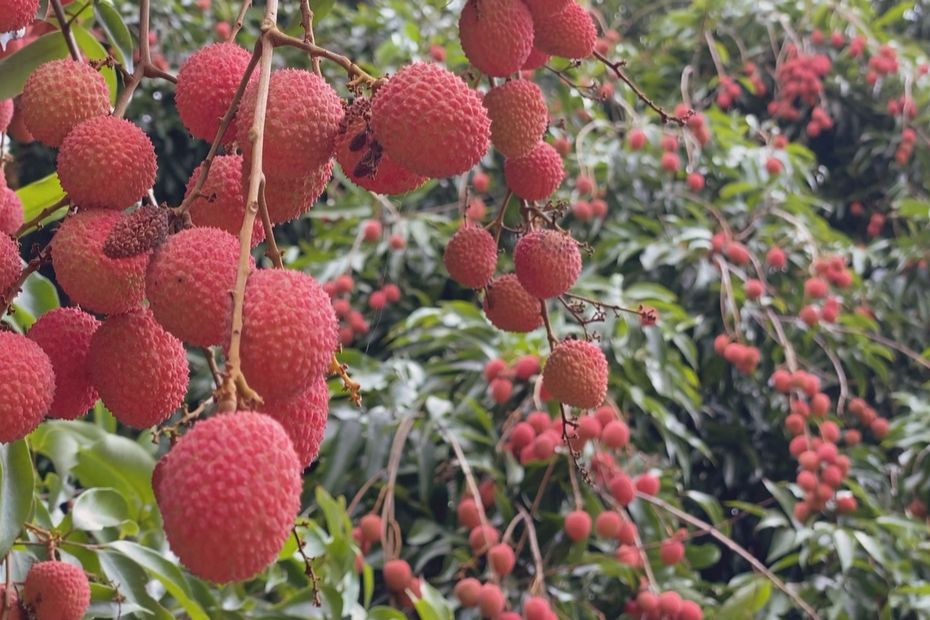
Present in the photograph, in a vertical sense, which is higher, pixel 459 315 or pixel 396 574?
pixel 459 315

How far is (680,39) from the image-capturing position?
339cm

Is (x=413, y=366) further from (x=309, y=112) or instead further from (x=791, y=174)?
(x=791, y=174)

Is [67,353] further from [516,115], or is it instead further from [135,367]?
[516,115]

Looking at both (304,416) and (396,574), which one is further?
(396,574)

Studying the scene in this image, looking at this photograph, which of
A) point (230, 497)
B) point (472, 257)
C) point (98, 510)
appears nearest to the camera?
point (230, 497)

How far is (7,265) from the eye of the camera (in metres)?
0.54

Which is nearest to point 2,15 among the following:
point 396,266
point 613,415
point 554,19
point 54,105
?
point 54,105

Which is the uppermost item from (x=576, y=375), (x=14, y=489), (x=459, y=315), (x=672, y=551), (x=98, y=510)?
(x=576, y=375)

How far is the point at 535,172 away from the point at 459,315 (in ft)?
3.95

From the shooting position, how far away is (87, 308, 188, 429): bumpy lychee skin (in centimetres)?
52

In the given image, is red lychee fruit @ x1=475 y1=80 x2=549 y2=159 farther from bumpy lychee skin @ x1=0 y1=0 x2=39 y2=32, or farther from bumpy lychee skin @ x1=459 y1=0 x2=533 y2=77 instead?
bumpy lychee skin @ x1=0 y1=0 x2=39 y2=32

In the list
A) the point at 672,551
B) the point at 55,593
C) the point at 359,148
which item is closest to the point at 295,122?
the point at 359,148

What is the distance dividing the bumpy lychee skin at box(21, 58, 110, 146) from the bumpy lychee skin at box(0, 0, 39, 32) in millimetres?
34

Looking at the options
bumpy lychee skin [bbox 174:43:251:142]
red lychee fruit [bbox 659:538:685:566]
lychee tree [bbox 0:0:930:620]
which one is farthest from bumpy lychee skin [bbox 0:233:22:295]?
red lychee fruit [bbox 659:538:685:566]
